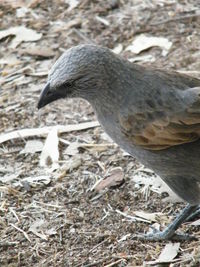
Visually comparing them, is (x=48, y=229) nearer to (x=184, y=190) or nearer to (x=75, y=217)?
(x=75, y=217)

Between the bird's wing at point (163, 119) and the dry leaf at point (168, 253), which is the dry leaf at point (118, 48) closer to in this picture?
the bird's wing at point (163, 119)

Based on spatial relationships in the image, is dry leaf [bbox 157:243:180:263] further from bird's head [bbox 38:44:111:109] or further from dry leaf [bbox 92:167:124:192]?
bird's head [bbox 38:44:111:109]

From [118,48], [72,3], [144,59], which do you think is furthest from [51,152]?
[72,3]

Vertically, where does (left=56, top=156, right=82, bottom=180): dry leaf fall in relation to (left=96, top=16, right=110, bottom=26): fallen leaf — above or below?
below

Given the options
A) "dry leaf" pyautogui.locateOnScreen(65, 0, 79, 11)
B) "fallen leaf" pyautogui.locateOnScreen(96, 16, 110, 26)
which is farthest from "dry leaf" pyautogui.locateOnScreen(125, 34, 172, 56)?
"dry leaf" pyautogui.locateOnScreen(65, 0, 79, 11)

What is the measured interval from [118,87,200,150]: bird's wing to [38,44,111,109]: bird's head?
332 millimetres

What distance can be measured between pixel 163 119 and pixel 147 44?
2.83 metres

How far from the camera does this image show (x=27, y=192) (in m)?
6.40

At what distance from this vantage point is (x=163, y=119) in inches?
213

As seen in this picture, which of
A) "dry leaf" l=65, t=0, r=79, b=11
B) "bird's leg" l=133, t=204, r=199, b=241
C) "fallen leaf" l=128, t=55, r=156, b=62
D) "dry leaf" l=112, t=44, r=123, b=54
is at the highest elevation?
"dry leaf" l=65, t=0, r=79, b=11

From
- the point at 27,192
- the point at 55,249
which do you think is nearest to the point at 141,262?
the point at 55,249

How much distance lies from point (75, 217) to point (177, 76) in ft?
4.94

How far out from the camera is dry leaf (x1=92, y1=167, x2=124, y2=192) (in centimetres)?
634

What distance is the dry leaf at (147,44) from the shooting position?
8.02 m
